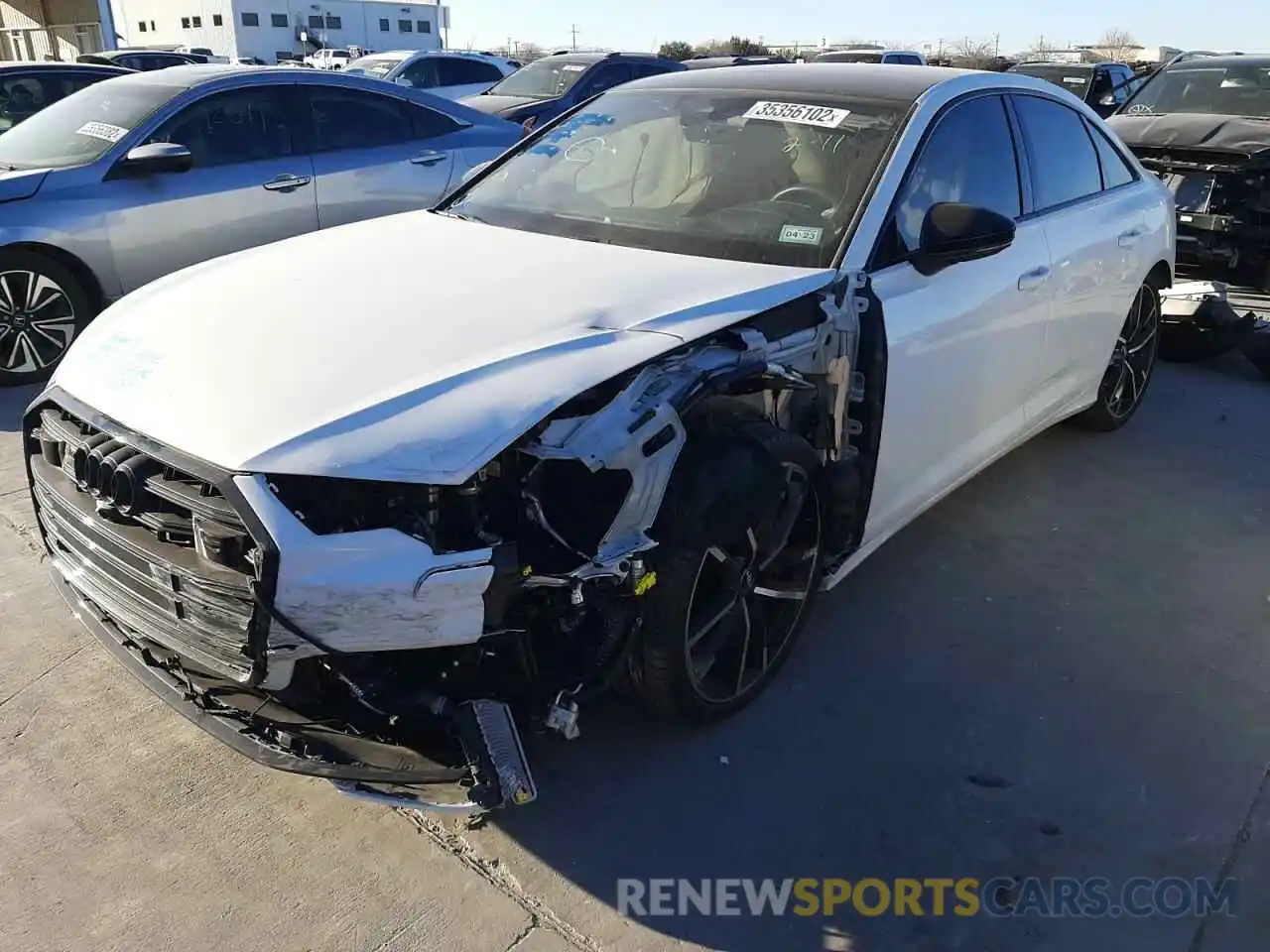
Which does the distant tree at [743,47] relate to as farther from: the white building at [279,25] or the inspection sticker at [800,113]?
the inspection sticker at [800,113]

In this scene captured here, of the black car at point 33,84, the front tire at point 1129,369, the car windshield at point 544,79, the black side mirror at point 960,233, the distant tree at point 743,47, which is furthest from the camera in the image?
the distant tree at point 743,47

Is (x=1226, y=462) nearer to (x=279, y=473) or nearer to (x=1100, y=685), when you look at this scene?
(x=1100, y=685)

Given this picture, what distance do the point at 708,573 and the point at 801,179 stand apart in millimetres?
1378

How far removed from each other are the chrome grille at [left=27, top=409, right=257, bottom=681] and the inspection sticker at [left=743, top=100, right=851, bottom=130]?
2311 millimetres

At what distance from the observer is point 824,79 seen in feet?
12.3

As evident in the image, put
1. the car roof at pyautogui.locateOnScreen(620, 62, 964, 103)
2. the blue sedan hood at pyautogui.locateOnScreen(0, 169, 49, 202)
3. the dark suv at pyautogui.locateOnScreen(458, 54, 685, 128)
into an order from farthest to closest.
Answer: the dark suv at pyautogui.locateOnScreen(458, 54, 685, 128), the blue sedan hood at pyautogui.locateOnScreen(0, 169, 49, 202), the car roof at pyautogui.locateOnScreen(620, 62, 964, 103)

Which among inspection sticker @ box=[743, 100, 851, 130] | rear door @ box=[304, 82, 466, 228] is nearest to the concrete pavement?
inspection sticker @ box=[743, 100, 851, 130]

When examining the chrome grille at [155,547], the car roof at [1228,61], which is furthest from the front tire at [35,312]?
the car roof at [1228,61]

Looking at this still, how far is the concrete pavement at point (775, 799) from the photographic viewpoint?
2.33 meters

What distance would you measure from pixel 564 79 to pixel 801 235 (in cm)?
1019

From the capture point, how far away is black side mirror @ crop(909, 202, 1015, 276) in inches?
122

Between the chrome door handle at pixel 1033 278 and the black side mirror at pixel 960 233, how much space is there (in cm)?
59

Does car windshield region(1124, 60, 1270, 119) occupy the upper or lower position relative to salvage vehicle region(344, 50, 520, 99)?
upper

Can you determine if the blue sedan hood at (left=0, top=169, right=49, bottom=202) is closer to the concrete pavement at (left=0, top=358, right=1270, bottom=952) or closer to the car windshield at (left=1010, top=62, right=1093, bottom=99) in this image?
the concrete pavement at (left=0, top=358, right=1270, bottom=952)
